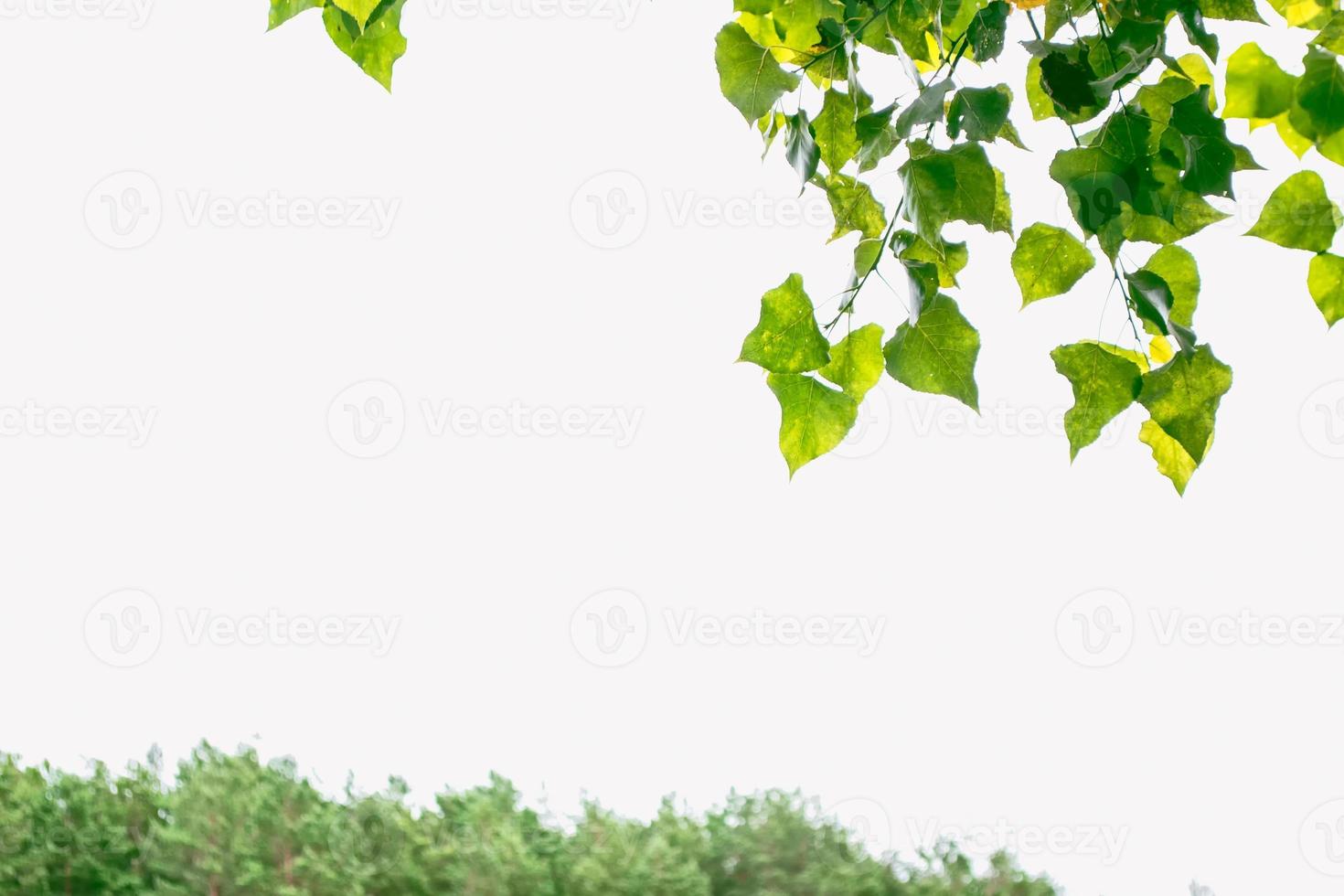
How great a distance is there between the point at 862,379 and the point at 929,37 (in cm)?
32

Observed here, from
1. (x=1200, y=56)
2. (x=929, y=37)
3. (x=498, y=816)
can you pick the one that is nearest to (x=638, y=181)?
(x=498, y=816)

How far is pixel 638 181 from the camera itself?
224 centimetres

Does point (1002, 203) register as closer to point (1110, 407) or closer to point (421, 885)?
point (1110, 407)

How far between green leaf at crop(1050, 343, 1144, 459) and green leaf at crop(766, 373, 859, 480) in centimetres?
8

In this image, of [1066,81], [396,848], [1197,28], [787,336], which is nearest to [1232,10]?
[1197,28]

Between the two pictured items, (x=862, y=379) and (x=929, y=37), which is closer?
(x=862, y=379)

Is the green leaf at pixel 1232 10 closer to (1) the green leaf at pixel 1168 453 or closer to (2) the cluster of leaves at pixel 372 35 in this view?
(1) the green leaf at pixel 1168 453

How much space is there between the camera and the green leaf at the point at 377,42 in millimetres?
556

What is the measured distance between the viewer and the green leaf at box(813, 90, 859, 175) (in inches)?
22.0

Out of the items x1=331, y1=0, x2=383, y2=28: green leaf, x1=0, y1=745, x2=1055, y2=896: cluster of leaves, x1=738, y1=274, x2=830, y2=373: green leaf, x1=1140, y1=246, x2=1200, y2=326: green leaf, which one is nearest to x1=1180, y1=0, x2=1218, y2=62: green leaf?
x1=1140, y1=246, x2=1200, y2=326: green leaf

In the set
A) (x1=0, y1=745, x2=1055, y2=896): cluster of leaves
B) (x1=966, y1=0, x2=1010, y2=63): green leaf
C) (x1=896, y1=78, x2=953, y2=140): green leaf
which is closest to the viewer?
(x1=896, y1=78, x2=953, y2=140): green leaf

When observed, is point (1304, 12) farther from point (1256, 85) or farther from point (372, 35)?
point (372, 35)

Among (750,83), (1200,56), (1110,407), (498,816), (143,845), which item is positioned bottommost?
(143,845)

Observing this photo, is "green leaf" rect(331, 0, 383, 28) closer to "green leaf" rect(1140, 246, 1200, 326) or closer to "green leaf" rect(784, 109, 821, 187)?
"green leaf" rect(784, 109, 821, 187)
